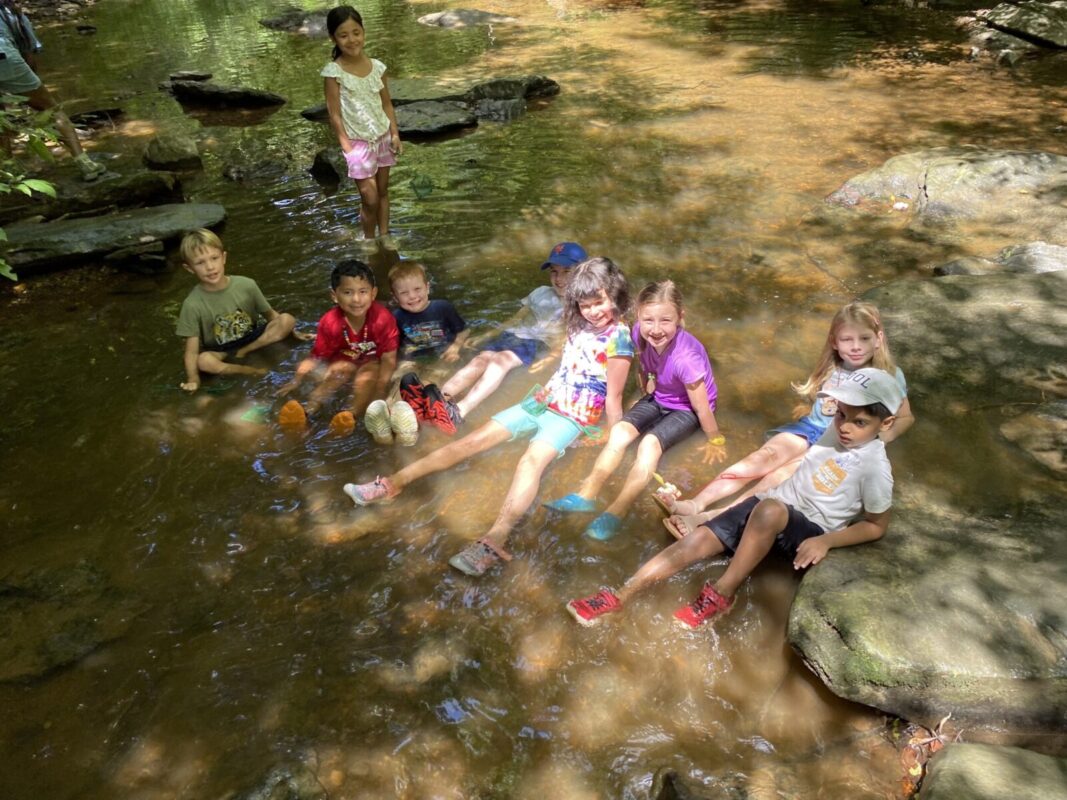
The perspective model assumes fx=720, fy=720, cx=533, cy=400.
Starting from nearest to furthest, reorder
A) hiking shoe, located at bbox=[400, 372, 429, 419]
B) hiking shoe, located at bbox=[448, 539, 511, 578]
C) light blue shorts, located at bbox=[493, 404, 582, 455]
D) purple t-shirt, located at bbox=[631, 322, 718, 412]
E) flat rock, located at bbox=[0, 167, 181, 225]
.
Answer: hiking shoe, located at bbox=[448, 539, 511, 578] → purple t-shirt, located at bbox=[631, 322, 718, 412] → light blue shorts, located at bbox=[493, 404, 582, 455] → hiking shoe, located at bbox=[400, 372, 429, 419] → flat rock, located at bbox=[0, 167, 181, 225]

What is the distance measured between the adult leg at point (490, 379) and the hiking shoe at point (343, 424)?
0.66 meters

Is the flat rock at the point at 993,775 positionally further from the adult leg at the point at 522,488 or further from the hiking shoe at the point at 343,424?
the hiking shoe at the point at 343,424

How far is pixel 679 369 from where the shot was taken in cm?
386

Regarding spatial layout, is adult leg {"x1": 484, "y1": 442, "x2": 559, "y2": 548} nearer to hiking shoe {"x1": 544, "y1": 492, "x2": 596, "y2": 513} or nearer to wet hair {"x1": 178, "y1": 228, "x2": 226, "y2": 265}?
hiking shoe {"x1": 544, "y1": 492, "x2": 596, "y2": 513}

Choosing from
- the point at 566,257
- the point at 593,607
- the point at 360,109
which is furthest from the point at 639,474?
the point at 360,109

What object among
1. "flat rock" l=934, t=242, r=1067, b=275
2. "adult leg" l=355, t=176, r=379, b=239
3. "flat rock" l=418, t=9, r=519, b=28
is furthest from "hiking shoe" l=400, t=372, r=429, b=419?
"flat rock" l=418, t=9, r=519, b=28

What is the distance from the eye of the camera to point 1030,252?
5203mm

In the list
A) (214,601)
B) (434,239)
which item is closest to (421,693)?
(214,601)

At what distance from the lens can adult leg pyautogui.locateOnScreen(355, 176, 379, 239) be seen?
20.8 ft

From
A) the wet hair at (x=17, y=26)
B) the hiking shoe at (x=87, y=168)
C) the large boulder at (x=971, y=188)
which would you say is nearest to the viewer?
the large boulder at (x=971, y=188)

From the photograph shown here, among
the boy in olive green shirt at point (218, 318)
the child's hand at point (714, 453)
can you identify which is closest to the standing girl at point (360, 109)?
the boy in olive green shirt at point (218, 318)

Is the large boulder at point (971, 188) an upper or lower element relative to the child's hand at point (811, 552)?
upper

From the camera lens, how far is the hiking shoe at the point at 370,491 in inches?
150

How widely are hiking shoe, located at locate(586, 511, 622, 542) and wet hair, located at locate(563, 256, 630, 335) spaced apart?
3.71 feet
